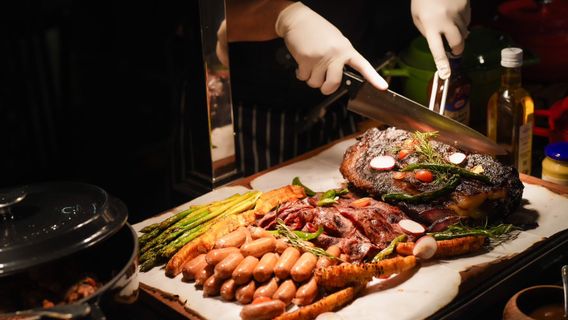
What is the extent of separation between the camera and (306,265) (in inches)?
95.7

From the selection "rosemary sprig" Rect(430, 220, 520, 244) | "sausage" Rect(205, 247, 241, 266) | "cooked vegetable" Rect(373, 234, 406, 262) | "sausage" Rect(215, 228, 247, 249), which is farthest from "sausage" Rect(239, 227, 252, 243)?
"rosemary sprig" Rect(430, 220, 520, 244)

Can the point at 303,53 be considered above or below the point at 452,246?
above

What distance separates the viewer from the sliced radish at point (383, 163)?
298 centimetres

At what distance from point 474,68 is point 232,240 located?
1.93 meters

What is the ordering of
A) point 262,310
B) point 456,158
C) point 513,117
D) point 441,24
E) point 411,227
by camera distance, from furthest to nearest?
point 441,24, point 513,117, point 456,158, point 411,227, point 262,310

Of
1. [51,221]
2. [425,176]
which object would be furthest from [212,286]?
[425,176]

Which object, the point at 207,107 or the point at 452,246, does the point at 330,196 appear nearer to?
the point at 452,246

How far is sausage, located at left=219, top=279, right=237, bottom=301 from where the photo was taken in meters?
2.43

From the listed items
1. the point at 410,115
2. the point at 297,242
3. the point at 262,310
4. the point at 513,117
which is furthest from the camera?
the point at 513,117

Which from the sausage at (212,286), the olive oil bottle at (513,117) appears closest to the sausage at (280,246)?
the sausage at (212,286)

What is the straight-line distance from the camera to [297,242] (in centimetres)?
262

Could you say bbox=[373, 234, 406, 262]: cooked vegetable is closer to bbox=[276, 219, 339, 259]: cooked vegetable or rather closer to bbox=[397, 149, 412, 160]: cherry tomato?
bbox=[276, 219, 339, 259]: cooked vegetable

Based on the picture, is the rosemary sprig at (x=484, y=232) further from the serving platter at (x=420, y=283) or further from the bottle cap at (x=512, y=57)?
the bottle cap at (x=512, y=57)

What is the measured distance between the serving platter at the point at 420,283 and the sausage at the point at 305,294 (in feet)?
0.36
